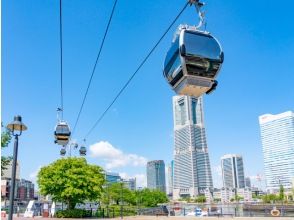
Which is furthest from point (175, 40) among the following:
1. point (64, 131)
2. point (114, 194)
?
point (114, 194)

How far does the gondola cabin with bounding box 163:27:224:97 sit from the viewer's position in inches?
258

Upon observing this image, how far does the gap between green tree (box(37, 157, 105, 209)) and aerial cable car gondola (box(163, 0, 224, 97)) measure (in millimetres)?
36121

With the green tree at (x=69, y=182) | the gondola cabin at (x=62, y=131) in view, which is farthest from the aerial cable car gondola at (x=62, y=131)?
the green tree at (x=69, y=182)

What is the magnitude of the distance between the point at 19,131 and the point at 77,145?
14.7 metres

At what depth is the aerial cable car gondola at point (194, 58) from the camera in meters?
6.55

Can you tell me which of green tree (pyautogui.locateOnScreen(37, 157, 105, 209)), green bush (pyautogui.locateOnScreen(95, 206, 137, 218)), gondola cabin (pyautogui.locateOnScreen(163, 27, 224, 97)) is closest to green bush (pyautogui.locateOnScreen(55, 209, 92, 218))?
green tree (pyautogui.locateOnScreen(37, 157, 105, 209))

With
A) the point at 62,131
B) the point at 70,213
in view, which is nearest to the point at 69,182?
the point at 70,213

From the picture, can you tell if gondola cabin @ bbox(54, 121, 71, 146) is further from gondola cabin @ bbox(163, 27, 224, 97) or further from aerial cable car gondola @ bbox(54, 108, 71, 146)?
gondola cabin @ bbox(163, 27, 224, 97)

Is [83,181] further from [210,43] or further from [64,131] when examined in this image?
[210,43]

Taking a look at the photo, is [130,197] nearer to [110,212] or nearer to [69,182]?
[110,212]

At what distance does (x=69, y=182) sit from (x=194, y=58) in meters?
37.1

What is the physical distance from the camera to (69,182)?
41.3 meters

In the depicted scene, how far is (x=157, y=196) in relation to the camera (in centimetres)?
13225

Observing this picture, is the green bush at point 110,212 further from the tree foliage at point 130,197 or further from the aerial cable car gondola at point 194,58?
the aerial cable car gondola at point 194,58
